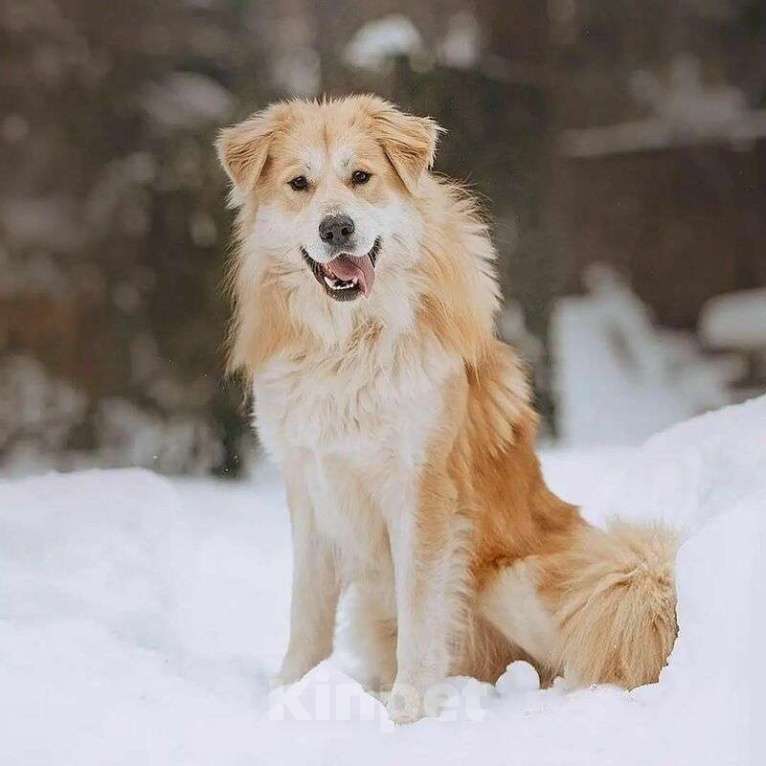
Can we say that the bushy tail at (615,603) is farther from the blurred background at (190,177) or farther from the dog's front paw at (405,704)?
the blurred background at (190,177)

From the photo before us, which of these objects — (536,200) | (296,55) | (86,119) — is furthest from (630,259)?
(86,119)

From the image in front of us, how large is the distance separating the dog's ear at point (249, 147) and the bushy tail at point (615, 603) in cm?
112

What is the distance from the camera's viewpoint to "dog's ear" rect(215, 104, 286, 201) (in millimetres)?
2420

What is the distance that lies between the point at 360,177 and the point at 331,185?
75 millimetres

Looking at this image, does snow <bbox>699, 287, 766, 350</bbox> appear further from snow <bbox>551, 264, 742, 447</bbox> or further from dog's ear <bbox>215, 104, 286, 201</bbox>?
dog's ear <bbox>215, 104, 286, 201</bbox>

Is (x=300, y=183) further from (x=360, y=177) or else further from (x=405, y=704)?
(x=405, y=704)

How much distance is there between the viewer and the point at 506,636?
2459 mm

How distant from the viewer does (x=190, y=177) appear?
3773 millimetres

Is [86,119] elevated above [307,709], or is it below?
above

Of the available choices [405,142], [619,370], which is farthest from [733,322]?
[405,142]

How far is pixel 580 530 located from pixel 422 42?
6.27ft

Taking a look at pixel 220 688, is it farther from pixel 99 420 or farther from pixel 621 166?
pixel 621 166

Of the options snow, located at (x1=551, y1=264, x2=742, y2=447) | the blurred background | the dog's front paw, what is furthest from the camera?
snow, located at (x1=551, y1=264, x2=742, y2=447)

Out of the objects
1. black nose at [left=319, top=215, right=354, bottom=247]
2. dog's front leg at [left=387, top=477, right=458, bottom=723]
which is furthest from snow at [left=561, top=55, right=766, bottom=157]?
dog's front leg at [left=387, top=477, right=458, bottom=723]
